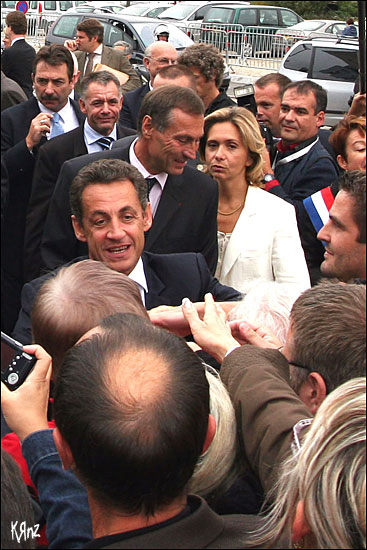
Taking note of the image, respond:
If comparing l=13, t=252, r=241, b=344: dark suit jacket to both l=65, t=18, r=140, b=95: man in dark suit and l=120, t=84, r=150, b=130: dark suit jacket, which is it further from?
l=65, t=18, r=140, b=95: man in dark suit

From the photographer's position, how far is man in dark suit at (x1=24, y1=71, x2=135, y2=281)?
393 cm

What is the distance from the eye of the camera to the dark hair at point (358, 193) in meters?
2.68

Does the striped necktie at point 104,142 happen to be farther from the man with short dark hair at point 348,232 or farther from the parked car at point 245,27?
the parked car at point 245,27

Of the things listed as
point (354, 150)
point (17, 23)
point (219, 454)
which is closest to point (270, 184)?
point (354, 150)

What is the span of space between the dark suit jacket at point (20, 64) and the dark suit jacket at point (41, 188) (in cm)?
286

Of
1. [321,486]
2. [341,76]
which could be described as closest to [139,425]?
[321,486]

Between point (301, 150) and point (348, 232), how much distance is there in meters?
2.18

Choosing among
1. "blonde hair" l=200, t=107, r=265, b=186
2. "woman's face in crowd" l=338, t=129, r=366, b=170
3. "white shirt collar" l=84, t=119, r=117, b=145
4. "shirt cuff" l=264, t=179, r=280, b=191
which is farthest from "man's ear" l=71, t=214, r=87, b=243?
"white shirt collar" l=84, t=119, r=117, b=145

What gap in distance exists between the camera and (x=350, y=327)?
5.91ft

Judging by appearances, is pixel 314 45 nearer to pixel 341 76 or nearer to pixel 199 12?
pixel 341 76

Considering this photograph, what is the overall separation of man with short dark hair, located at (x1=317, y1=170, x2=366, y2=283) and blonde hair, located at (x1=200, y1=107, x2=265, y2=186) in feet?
3.34

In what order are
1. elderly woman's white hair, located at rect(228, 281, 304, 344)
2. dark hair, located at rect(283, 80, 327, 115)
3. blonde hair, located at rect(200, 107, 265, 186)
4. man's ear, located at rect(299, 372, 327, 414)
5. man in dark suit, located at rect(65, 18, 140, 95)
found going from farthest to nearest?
man in dark suit, located at rect(65, 18, 140, 95)
dark hair, located at rect(283, 80, 327, 115)
blonde hair, located at rect(200, 107, 265, 186)
elderly woman's white hair, located at rect(228, 281, 304, 344)
man's ear, located at rect(299, 372, 327, 414)

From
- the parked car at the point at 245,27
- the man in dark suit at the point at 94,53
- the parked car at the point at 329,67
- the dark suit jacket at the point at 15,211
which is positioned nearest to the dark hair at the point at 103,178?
the dark suit jacket at the point at 15,211

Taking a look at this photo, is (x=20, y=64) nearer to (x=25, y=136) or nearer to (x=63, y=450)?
(x=25, y=136)
